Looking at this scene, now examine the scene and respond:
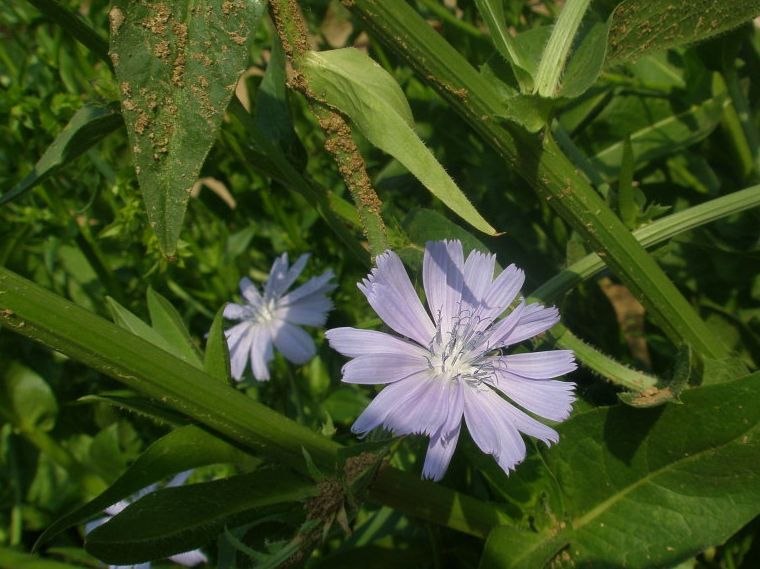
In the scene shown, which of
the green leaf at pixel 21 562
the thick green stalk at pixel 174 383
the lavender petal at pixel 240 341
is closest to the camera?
the thick green stalk at pixel 174 383

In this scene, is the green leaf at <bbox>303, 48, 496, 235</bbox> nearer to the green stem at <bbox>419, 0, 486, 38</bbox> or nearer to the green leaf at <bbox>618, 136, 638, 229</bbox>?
the green leaf at <bbox>618, 136, 638, 229</bbox>

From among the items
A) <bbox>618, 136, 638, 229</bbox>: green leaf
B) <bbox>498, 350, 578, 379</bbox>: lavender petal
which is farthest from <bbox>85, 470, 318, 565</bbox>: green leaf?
<bbox>618, 136, 638, 229</bbox>: green leaf

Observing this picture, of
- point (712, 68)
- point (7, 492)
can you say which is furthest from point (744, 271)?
point (7, 492)

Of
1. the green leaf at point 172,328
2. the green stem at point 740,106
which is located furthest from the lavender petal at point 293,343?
the green stem at point 740,106

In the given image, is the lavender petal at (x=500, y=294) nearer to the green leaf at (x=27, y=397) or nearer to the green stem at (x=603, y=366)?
the green stem at (x=603, y=366)

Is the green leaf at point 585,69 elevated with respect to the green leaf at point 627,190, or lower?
elevated

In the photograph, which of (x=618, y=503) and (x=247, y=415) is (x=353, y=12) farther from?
(x=618, y=503)
